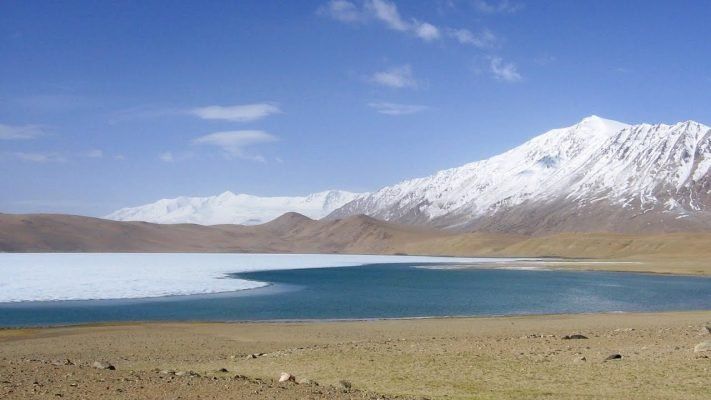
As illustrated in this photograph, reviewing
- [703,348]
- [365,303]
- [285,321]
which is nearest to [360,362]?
[703,348]

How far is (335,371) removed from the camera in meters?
19.6

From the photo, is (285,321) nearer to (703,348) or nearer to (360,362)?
(360,362)

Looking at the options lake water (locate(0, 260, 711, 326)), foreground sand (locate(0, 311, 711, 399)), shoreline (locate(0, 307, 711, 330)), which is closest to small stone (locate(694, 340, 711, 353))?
foreground sand (locate(0, 311, 711, 399))

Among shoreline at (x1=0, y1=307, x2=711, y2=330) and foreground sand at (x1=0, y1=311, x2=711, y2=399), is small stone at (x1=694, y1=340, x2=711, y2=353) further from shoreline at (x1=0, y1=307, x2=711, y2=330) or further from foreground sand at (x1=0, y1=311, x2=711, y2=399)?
shoreline at (x1=0, y1=307, x2=711, y2=330)

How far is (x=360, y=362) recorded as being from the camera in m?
20.9

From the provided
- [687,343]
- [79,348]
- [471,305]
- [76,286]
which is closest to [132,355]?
[79,348]

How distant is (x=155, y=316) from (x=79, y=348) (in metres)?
14.6

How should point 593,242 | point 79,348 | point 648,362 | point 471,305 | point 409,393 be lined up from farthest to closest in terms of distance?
point 593,242 → point 471,305 → point 79,348 → point 648,362 → point 409,393

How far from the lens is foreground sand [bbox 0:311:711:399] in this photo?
15.7 m

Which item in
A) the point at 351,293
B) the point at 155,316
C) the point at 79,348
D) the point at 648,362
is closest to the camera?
the point at 648,362

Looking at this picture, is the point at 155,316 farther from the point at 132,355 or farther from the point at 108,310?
the point at 132,355

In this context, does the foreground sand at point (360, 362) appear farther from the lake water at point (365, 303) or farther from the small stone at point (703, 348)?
the lake water at point (365, 303)

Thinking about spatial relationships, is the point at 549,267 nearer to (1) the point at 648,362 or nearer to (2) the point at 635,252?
(2) the point at 635,252

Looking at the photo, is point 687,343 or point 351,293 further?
point 351,293
